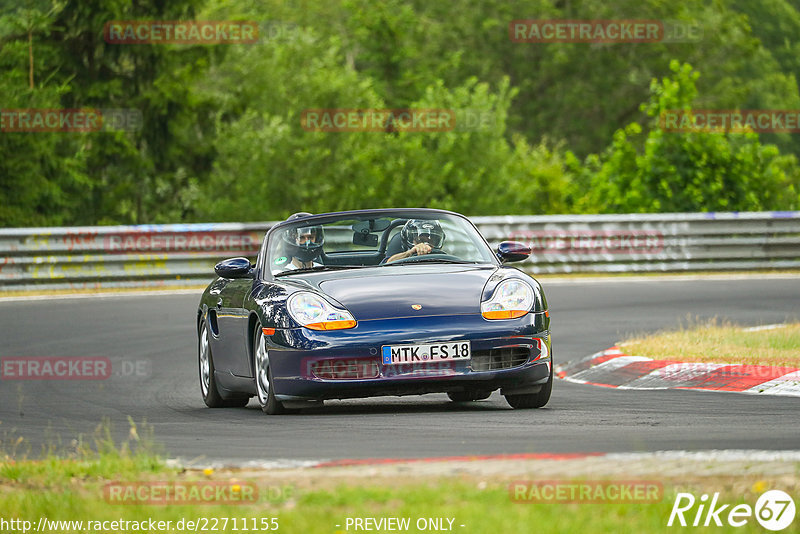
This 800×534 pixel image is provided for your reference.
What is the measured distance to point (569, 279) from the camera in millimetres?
23031

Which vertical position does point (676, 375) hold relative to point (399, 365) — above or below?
below

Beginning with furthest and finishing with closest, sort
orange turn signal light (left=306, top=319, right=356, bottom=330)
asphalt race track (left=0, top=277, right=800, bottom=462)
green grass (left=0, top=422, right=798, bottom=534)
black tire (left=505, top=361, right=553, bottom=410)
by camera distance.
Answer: black tire (left=505, top=361, right=553, bottom=410) → orange turn signal light (left=306, top=319, right=356, bottom=330) → asphalt race track (left=0, top=277, right=800, bottom=462) → green grass (left=0, top=422, right=798, bottom=534)

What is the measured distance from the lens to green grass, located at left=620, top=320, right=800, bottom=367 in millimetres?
11273

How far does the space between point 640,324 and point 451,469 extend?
10.4m

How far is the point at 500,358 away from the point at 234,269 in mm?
2175

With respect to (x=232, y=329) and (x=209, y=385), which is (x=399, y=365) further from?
(x=209, y=385)

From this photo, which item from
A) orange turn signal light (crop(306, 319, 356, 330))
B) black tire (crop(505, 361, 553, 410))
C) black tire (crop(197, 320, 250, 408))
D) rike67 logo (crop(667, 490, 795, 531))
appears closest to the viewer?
rike67 logo (crop(667, 490, 795, 531))

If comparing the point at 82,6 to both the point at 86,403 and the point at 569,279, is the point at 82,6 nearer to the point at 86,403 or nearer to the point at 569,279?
the point at 569,279

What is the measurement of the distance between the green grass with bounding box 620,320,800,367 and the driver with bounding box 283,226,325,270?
3.23 m

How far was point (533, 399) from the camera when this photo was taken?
30.8ft

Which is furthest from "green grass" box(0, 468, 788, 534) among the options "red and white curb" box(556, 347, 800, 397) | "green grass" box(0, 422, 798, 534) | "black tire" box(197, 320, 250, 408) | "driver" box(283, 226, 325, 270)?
"red and white curb" box(556, 347, 800, 397)

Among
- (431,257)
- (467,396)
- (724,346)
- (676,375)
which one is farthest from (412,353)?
(724,346)

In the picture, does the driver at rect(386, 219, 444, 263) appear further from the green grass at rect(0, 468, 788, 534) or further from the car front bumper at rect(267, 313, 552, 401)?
the green grass at rect(0, 468, 788, 534)

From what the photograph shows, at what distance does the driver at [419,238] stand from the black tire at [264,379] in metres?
1.12
